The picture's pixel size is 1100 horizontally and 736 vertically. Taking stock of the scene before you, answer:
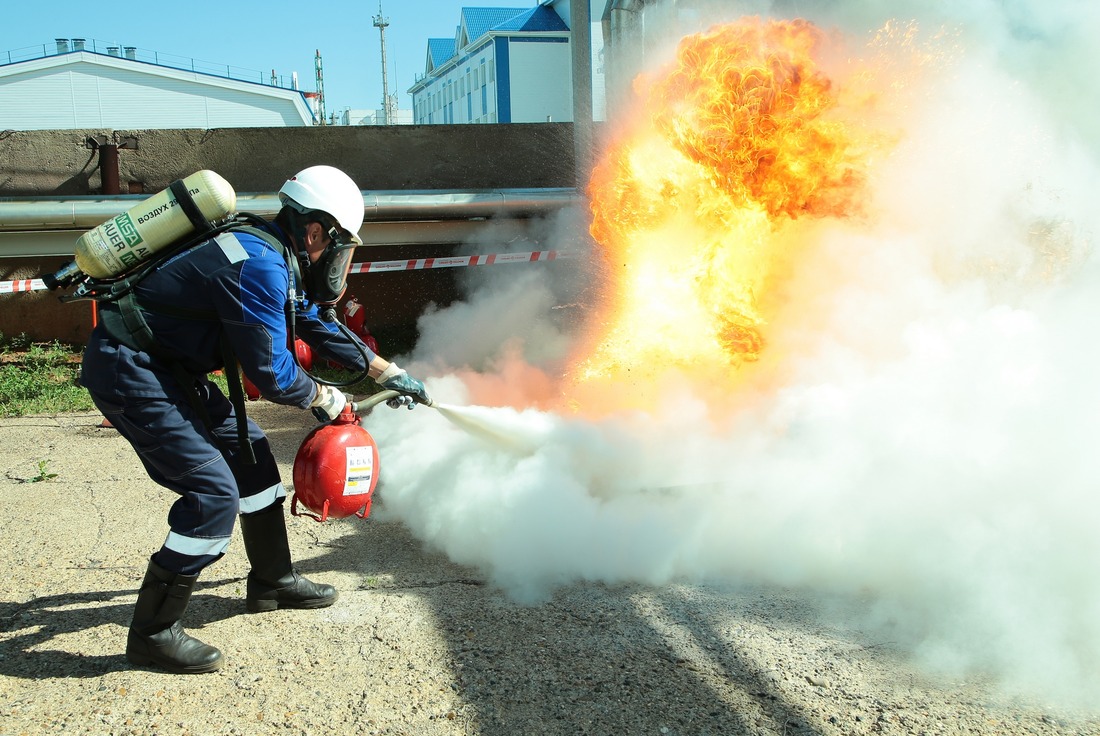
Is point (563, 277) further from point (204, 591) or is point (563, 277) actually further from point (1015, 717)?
point (1015, 717)

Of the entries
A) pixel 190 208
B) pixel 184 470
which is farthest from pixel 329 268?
pixel 184 470

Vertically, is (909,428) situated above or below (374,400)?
below

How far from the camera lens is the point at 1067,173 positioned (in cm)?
608

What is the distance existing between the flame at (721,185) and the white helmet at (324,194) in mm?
3048

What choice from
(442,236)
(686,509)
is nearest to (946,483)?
(686,509)

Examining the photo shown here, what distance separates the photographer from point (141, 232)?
124 inches

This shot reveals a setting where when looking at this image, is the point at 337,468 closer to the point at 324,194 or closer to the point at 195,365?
the point at 195,365

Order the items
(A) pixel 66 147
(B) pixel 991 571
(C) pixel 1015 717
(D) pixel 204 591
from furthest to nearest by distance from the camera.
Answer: (A) pixel 66 147, (D) pixel 204 591, (B) pixel 991 571, (C) pixel 1015 717

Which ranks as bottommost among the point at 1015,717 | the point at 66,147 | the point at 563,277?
the point at 1015,717

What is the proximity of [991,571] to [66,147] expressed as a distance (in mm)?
10231

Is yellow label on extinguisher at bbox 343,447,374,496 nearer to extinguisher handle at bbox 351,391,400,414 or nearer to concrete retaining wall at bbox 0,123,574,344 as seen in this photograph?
extinguisher handle at bbox 351,391,400,414

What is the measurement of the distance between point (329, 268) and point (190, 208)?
22.0 inches

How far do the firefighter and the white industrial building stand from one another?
34.5 metres

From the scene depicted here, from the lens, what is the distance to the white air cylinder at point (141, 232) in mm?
3125
